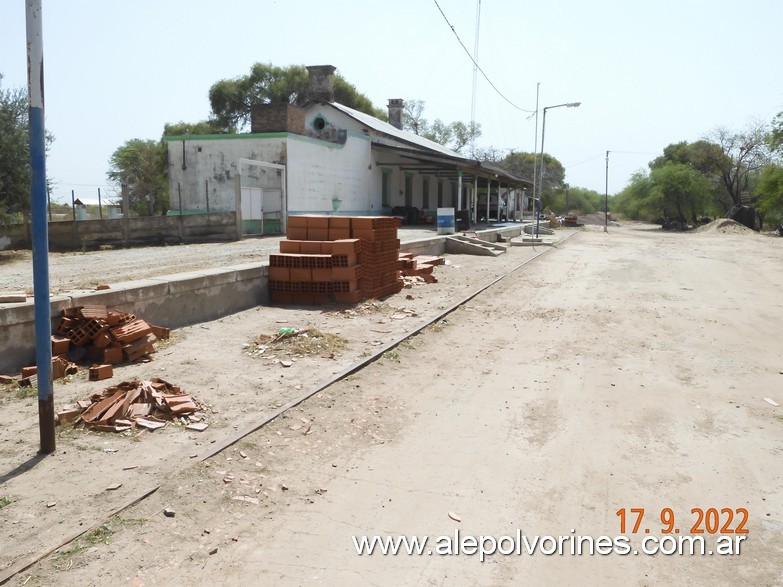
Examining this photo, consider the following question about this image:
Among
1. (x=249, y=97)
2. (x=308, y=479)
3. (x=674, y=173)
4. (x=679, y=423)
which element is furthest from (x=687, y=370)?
(x=674, y=173)

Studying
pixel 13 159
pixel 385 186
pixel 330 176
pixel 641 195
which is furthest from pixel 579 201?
pixel 13 159

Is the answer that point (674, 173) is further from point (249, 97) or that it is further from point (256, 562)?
point (256, 562)

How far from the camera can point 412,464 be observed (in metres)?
4.48

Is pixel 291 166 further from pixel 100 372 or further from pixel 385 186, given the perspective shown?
pixel 100 372

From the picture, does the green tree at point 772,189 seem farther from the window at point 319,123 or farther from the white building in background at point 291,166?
the window at point 319,123

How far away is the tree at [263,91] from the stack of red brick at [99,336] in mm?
47497

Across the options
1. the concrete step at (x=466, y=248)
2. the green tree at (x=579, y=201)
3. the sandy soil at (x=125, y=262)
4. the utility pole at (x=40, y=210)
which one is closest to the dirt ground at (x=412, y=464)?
the utility pole at (x=40, y=210)

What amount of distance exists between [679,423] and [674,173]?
58.2 metres

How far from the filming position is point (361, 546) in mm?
3402

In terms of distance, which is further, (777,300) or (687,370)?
(777,300)

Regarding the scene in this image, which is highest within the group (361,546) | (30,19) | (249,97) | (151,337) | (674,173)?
(249,97)

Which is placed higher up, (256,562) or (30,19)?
(30,19)

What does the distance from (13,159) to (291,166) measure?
9.54m

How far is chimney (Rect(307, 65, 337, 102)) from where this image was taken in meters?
33.8
